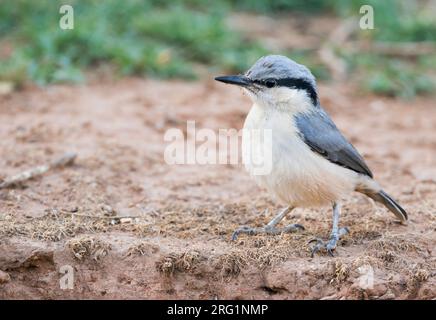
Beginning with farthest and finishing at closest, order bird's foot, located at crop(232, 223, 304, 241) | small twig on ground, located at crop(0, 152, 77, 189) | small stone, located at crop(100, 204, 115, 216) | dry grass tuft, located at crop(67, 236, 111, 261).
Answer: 1. small twig on ground, located at crop(0, 152, 77, 189)
2. small stone, located at crop(100, 204, 115, 216)
3. bird's foot, located at crop(232, 223, 304, 241)
4. dry grass tuft, located at crop(67, 236, 111, 261)

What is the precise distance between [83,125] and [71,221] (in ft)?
9.20

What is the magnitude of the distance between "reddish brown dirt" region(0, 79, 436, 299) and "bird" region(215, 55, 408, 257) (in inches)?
15.5

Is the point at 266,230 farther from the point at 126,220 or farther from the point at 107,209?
the point at 107,209

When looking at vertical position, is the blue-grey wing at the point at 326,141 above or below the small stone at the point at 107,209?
above

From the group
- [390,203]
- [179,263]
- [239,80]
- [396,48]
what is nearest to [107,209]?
[179,263]

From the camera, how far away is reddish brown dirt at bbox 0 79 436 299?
242 inches

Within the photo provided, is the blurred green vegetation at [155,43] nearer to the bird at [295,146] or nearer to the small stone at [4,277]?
the bird at [295,146]

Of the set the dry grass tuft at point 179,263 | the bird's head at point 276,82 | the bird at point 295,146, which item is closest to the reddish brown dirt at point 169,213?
the dry grass tuft at point 179,263

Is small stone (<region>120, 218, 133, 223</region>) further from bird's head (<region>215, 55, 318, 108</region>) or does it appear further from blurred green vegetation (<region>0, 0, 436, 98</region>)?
blurred green vegetation (<region>0, 0, 436, 98</region>)

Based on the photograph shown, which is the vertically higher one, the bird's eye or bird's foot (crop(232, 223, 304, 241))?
the bird's eye

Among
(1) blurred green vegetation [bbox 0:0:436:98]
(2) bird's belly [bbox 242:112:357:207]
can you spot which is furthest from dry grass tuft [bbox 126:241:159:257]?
(1) blurred green vegetation [bbox 0:0:436:98]

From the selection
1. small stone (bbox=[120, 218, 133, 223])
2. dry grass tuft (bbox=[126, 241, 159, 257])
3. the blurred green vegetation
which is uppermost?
the blurred green vegetation

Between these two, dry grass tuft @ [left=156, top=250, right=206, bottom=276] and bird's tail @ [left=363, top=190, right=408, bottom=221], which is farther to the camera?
bird's tail @ [left=363, top=190, right=408, bottom=221]

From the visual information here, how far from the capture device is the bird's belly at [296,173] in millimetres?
6418
